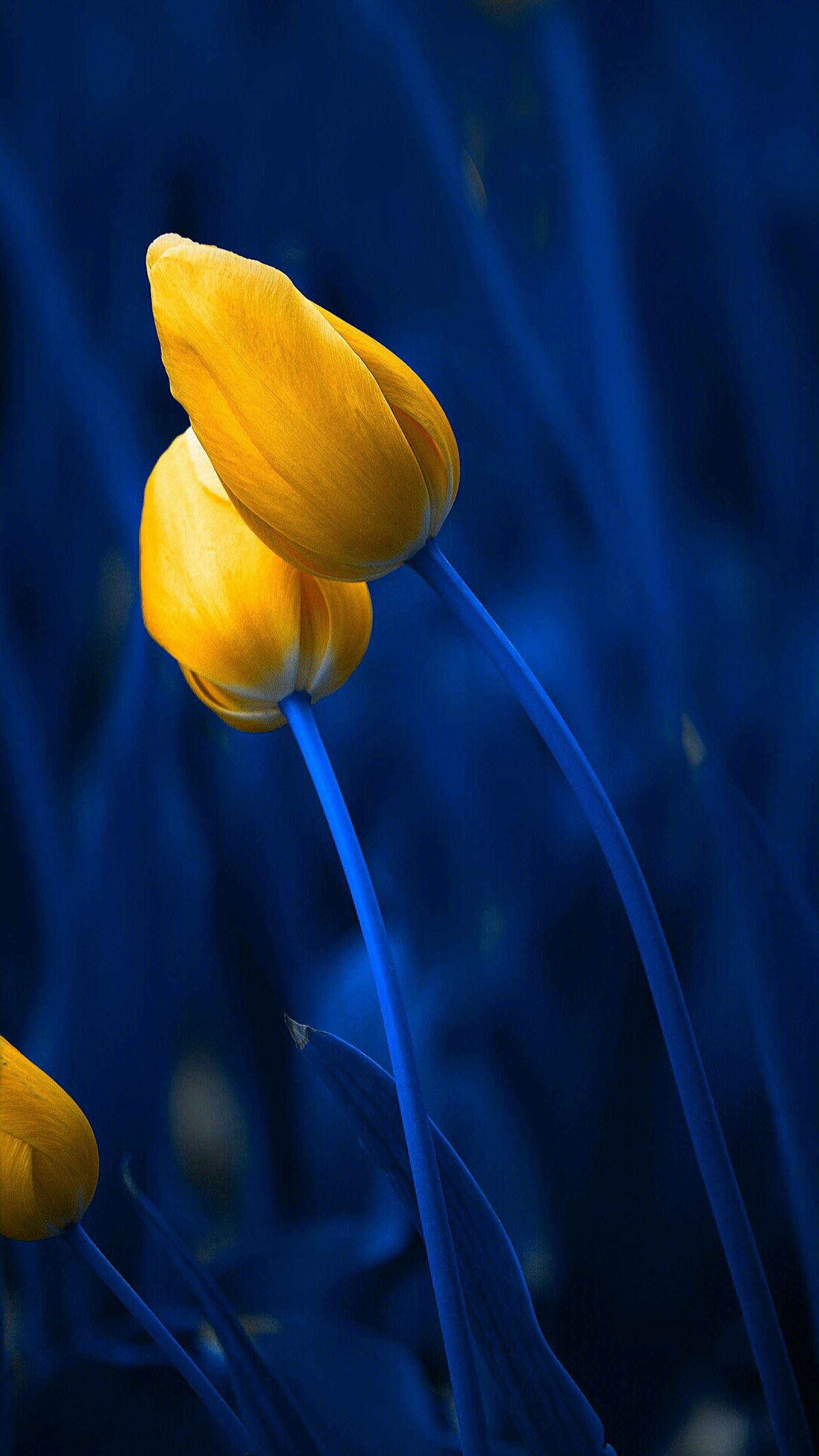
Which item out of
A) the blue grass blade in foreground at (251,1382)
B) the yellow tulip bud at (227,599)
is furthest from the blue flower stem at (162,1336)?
the yellow tulip bud at (227,599)

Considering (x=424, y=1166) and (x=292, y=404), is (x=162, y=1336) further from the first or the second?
(x=292, y=404)

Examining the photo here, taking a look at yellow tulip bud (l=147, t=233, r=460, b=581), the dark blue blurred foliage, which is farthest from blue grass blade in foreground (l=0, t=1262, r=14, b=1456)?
yellow tulip bud (l=147, t=233, r=460, b=581)

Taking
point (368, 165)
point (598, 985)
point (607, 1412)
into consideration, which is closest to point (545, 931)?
point (598, 985)

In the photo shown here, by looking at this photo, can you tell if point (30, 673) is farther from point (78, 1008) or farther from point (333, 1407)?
point (333, 1407)

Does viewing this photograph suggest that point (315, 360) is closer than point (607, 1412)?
Yes

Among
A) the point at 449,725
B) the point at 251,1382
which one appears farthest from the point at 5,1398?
the point at 449,725

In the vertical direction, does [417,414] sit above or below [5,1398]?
above
